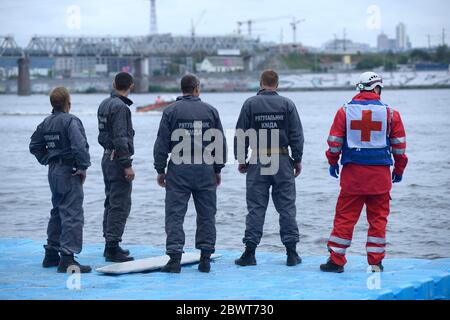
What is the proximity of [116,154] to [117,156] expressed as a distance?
0.09 feet

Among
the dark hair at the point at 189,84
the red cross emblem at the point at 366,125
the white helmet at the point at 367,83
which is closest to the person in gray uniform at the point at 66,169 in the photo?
the dark hair at the point at 189,84

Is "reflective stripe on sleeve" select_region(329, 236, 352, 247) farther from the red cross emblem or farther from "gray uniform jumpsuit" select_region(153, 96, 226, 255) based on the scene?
"gray uniform jumpsuit" select_region(153, 96, 226, 255)

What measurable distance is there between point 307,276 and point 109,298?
227 cm

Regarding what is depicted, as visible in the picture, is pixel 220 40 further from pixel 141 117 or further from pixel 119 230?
pixel 119 230

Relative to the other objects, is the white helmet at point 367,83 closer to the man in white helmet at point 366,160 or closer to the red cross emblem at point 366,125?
the man in white helmet at point 366,160

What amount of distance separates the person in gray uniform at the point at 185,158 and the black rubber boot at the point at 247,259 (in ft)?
1.89

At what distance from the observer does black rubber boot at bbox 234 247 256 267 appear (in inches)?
413

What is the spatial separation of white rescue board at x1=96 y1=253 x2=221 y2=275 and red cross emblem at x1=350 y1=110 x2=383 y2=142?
2.36m

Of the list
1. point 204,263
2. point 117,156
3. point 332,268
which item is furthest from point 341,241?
point 117,156

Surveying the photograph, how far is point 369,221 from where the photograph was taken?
988cm

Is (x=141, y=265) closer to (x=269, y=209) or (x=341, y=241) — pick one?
(x=341, y=241)

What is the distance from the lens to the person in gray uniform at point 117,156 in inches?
411

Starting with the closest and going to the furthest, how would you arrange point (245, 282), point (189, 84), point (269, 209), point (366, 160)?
point (245, 282), point (366, 160), point (189, 84), point (269, 209)
